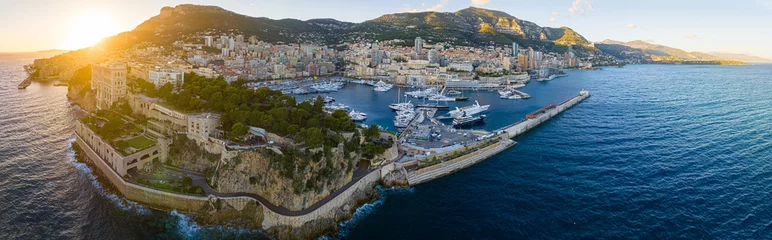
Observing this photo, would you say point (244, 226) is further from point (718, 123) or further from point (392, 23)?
point (392, 23)

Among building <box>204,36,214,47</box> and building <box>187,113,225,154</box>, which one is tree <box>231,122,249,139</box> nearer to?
building <box>187,113,225,154</box>

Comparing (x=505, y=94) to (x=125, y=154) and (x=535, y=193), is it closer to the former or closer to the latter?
(x=535, y=193)

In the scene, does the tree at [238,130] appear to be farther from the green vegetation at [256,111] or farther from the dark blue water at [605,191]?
the dark blue water at [605,191]

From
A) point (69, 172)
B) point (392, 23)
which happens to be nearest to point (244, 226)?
point (69, 172)

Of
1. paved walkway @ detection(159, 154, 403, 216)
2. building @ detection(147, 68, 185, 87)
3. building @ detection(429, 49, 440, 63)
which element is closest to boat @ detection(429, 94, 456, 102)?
building @ detection(147, 68, 185, 87)

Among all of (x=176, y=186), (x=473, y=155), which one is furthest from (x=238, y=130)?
(x=473, y=155)

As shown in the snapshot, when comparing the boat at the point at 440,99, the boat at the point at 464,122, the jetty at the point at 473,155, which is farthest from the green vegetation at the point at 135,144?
the boat at the point at 440,99
